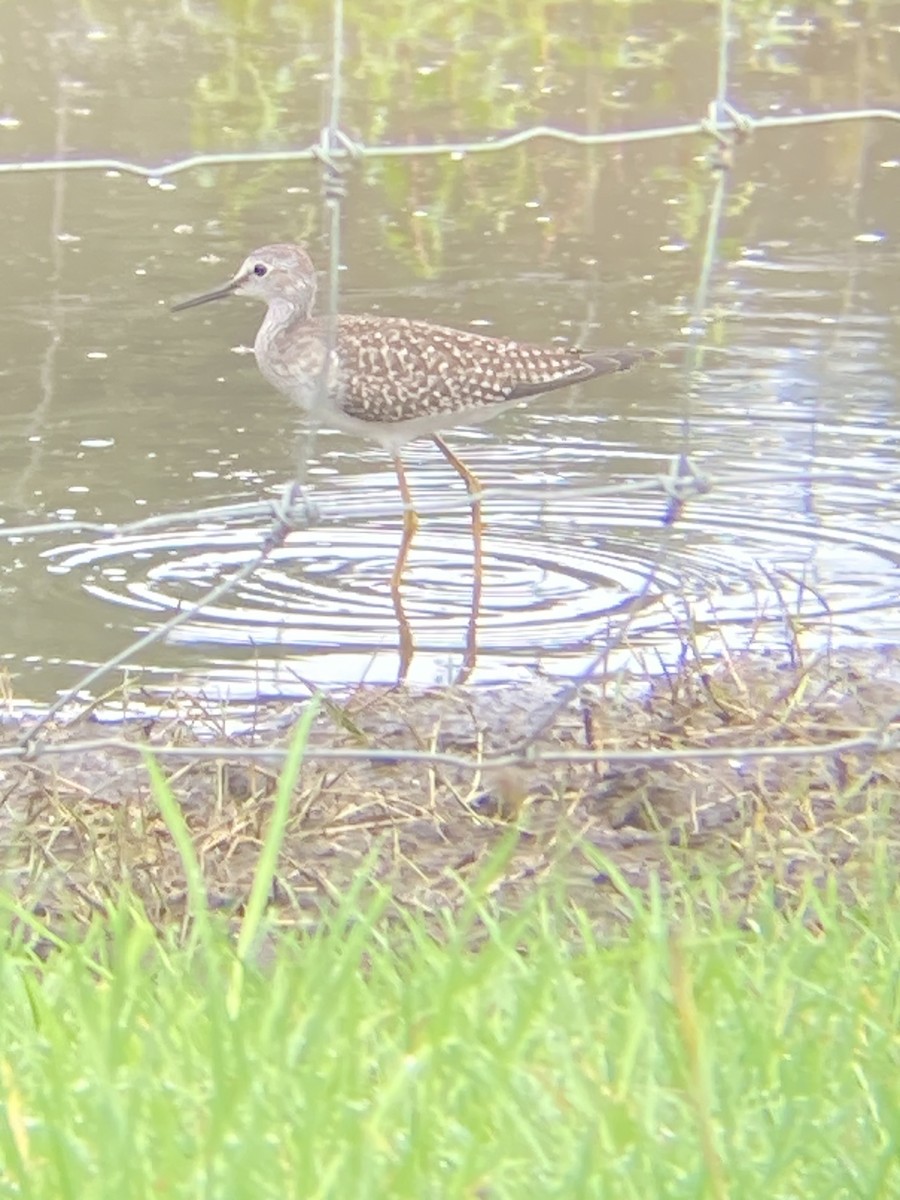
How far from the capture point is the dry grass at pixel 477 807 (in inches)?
152

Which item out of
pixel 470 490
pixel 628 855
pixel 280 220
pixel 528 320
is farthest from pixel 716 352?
Answer: pixel 628 855

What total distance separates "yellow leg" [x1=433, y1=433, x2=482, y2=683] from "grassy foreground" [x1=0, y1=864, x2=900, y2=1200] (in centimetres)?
240

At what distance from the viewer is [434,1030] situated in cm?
246

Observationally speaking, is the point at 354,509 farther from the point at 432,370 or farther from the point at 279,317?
the point at 279,317

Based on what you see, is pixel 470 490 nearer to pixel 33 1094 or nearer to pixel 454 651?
pixel 454 651

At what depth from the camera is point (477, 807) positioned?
4.30 m

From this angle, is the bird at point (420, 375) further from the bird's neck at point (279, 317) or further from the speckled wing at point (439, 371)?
the bird's neck at point (279, 317)

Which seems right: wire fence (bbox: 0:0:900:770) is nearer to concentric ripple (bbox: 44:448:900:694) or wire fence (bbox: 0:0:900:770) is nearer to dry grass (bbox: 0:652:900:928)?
dry grass (bbox: 0:652:900:928)

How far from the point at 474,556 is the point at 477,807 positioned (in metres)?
2.18

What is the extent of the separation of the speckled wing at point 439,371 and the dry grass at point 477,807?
2.00 metres

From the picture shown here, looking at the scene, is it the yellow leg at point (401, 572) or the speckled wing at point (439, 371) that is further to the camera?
the speckled wing at point (439, 371)

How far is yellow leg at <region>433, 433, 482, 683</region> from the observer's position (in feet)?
18.7

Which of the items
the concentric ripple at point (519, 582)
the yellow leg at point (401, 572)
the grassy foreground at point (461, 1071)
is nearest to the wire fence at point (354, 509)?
the grassy foreground at point (461, 1071)

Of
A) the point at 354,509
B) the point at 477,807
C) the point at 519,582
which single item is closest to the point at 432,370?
the point at 519,582
